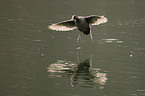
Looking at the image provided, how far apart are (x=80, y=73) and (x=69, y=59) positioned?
5.09 ft

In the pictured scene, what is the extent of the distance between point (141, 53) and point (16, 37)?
540 centimetres

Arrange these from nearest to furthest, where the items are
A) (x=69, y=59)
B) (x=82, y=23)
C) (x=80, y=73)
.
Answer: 1. (x=80, y=73)
2. (x=69, y=59)
3. (x=82, y=23)

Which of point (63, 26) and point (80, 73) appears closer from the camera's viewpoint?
point (80, 73)

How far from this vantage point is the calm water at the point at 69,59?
9.38m

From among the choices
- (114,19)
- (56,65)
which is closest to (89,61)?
(56,65)

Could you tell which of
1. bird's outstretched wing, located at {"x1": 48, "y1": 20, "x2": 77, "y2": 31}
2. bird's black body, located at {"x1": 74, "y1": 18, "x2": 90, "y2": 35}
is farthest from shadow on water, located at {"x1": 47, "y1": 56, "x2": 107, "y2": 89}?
bird's outstretched wing, located at {"x1": 48, "y1": 20, "x2": 77, "y2": 31}

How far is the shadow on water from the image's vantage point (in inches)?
384

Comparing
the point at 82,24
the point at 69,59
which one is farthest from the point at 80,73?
the point at 82,24

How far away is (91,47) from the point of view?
1383cm

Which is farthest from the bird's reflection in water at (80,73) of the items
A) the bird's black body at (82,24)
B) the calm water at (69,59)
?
the bird's black body at (82,24)

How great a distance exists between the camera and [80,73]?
34.7 ft

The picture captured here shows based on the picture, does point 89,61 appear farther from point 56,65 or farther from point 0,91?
point 0,91

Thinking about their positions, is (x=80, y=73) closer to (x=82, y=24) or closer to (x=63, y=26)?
(x=82, y=24)

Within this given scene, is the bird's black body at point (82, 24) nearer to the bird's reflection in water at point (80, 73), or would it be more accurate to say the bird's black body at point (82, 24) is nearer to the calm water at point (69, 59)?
the calm water at point (69, 59)
